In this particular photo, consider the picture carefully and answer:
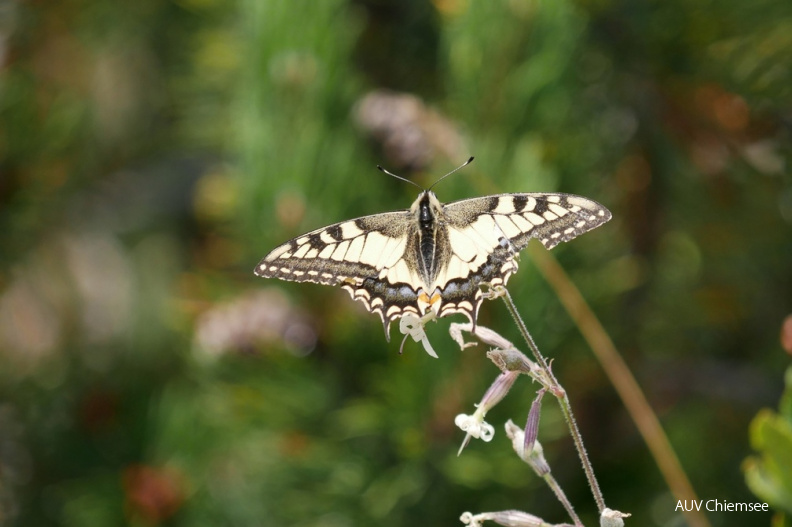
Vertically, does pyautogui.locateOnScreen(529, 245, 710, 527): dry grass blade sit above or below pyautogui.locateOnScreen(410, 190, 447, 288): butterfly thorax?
below

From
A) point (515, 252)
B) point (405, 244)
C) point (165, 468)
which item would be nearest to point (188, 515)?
point (165, 468)

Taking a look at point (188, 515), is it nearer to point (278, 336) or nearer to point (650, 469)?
point (278, 336)

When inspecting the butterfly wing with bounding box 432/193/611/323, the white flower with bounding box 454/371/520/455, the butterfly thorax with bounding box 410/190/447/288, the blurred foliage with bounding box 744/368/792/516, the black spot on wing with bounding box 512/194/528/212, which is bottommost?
the blurred foliage with bounding box 744/368/792/516

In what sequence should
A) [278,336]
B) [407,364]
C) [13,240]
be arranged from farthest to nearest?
[13,240] → [278,336] → [407,364]

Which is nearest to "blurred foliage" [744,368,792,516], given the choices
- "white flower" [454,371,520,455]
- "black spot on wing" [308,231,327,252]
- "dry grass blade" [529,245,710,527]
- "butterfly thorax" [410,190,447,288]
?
"white flower" [454,371,520,455]

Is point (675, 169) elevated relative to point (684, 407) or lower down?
elevated

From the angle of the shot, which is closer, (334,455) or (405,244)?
(405,244)

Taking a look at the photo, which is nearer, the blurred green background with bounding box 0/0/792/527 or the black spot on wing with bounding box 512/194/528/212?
the black spot on wing with bounding box 512/194/528/212

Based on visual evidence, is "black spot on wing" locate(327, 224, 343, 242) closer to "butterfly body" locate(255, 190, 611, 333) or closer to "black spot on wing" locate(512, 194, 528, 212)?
"butterfly body" locate(255, 190, 611, 333)
